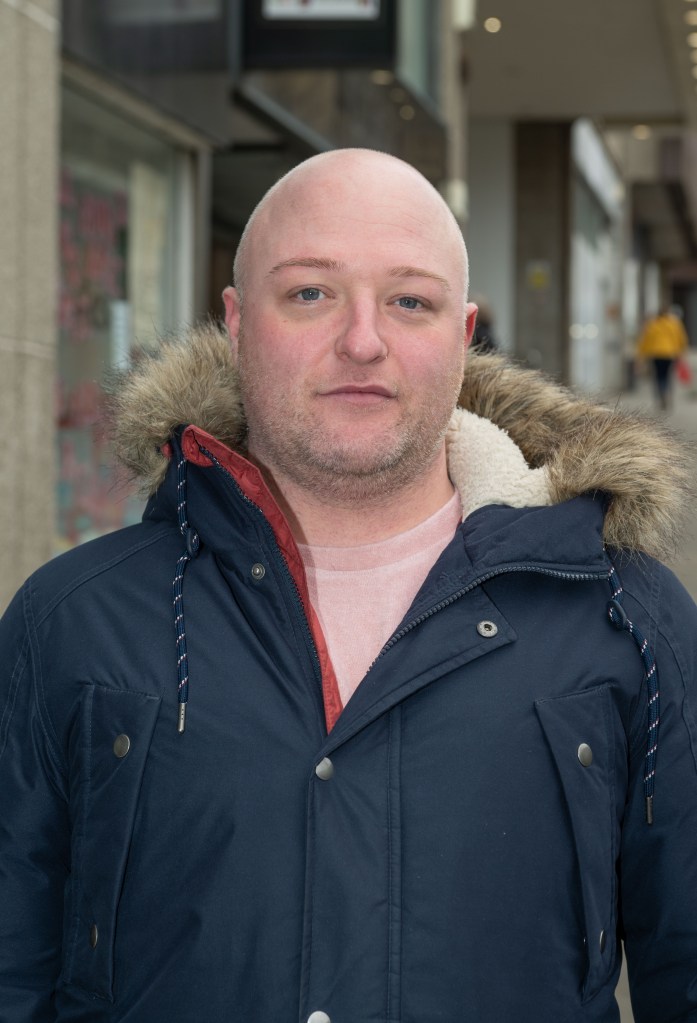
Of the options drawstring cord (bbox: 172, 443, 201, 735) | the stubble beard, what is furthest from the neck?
drawstring cord (bbox: 172, 443, 201, 735)

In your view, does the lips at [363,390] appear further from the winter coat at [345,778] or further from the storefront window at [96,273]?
the storefront window at [96,273]

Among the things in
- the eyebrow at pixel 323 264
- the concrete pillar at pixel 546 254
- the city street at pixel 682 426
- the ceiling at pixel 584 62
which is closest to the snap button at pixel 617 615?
the city street at pixel 682 426

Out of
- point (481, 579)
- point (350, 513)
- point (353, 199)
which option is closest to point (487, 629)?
point (481, 579)

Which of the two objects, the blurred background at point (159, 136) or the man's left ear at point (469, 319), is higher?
the blurred background at point (159, 136)

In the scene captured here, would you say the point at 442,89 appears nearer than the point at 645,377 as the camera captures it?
Yes

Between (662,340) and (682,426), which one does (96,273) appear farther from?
(662,340)

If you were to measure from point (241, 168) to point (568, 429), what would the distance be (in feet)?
29.4

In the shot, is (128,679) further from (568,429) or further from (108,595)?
(568,429)

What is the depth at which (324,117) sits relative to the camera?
11.7 metres

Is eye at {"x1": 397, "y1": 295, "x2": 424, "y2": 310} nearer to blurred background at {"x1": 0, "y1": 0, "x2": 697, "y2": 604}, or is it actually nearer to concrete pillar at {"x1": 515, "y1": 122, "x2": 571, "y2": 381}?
blurred background at {"x1": 0, "y1": 0, "x2": 697, "y2": 604}

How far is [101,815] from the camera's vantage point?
2.01 meters

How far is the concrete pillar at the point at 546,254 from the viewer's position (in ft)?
79.1

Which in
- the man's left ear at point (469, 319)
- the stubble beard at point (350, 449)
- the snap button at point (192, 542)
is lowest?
the snap button at point (192, 542)

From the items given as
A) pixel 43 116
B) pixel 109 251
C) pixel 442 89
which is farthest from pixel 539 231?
pixel 43 116
